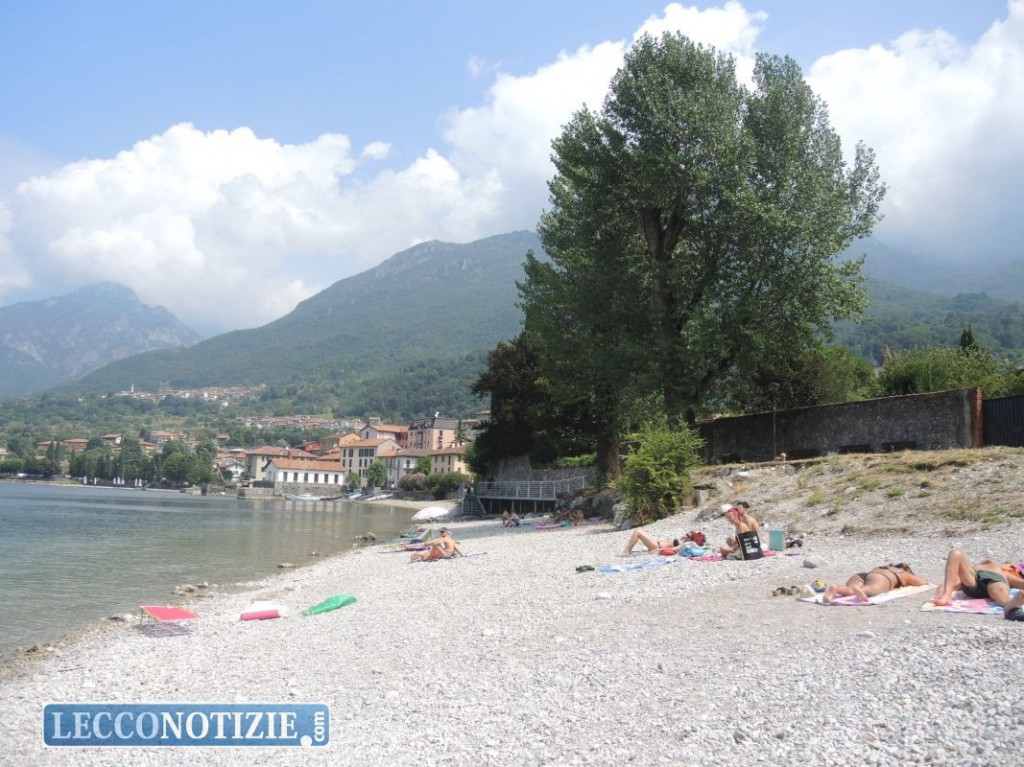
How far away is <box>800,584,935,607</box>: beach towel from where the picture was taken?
395 inches

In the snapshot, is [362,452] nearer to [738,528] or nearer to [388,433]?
[388,433]

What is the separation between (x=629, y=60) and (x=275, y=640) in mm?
23600

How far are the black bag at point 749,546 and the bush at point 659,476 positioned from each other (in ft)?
28.2

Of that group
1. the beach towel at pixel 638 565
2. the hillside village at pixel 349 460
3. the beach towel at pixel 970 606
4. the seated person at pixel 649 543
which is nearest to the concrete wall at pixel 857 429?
the seated person at pixel 649 543

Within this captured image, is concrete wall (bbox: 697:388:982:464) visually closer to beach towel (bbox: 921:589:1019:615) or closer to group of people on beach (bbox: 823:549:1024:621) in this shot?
group of people on beach (bbox: 823:549:1024:621)

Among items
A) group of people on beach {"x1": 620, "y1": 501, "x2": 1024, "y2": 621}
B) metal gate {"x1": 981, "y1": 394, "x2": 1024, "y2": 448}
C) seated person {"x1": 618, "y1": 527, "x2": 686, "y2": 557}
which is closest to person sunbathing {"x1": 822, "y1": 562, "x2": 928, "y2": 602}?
group of people on beach {"x1": 620, "y1": 501, "x2": 1024, "y2": 621}

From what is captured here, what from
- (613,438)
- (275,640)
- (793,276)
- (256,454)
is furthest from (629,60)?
(256,454)

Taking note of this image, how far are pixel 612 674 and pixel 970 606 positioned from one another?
4.25 m

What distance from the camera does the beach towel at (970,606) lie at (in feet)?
29.3

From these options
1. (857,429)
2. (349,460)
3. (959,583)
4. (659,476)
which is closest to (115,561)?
(659,476)

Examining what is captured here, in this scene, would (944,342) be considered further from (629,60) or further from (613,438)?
(629,60)

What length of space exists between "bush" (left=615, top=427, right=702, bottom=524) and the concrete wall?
16.4 feet

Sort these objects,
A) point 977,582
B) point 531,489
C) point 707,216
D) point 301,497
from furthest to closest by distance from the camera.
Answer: point 301,497
point 531,489
point 707,216
point 977,582

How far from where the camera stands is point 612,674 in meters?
8.33
